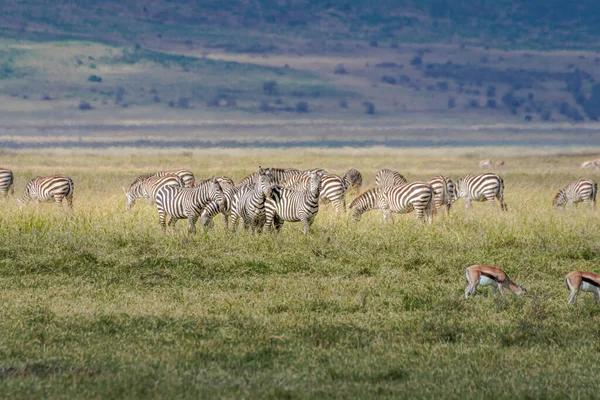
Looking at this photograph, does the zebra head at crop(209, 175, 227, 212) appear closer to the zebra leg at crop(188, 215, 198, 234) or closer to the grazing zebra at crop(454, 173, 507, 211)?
the zebra leg at crop(188, 215, 198, 234)

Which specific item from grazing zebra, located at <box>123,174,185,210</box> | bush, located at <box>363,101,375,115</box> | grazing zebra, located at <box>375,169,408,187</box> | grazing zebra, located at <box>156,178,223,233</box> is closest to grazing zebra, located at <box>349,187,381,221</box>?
grazing zebra, located at <box>123,174,185,210</box>

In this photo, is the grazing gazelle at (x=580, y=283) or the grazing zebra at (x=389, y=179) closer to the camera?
the grazing gazelle at (x=580, y=283)

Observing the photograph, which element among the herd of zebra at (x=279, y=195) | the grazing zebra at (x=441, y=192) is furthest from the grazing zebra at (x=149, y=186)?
the grazing zebra at (x=441, y=192)

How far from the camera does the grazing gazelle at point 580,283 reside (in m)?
10.7

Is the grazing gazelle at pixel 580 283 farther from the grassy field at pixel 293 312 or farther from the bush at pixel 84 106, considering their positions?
the bush at pixel 84 106

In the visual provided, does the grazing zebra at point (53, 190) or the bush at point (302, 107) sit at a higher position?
the bush at point (302, 107)

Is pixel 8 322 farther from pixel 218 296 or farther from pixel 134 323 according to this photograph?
pixel 218 296

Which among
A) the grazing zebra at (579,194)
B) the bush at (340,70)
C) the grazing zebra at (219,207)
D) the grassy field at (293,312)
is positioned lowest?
the grassy field at (293,312)

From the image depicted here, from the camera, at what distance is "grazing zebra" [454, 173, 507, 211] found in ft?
77.4

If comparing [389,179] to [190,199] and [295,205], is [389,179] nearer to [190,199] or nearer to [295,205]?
[190,199]

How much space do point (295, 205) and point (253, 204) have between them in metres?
0.62

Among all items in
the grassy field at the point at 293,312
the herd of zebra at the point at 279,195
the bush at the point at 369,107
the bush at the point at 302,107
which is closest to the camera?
the grassy field at the point at 293,312

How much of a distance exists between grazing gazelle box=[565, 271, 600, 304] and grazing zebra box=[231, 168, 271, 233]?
244 inches

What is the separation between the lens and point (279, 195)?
54.4ft
